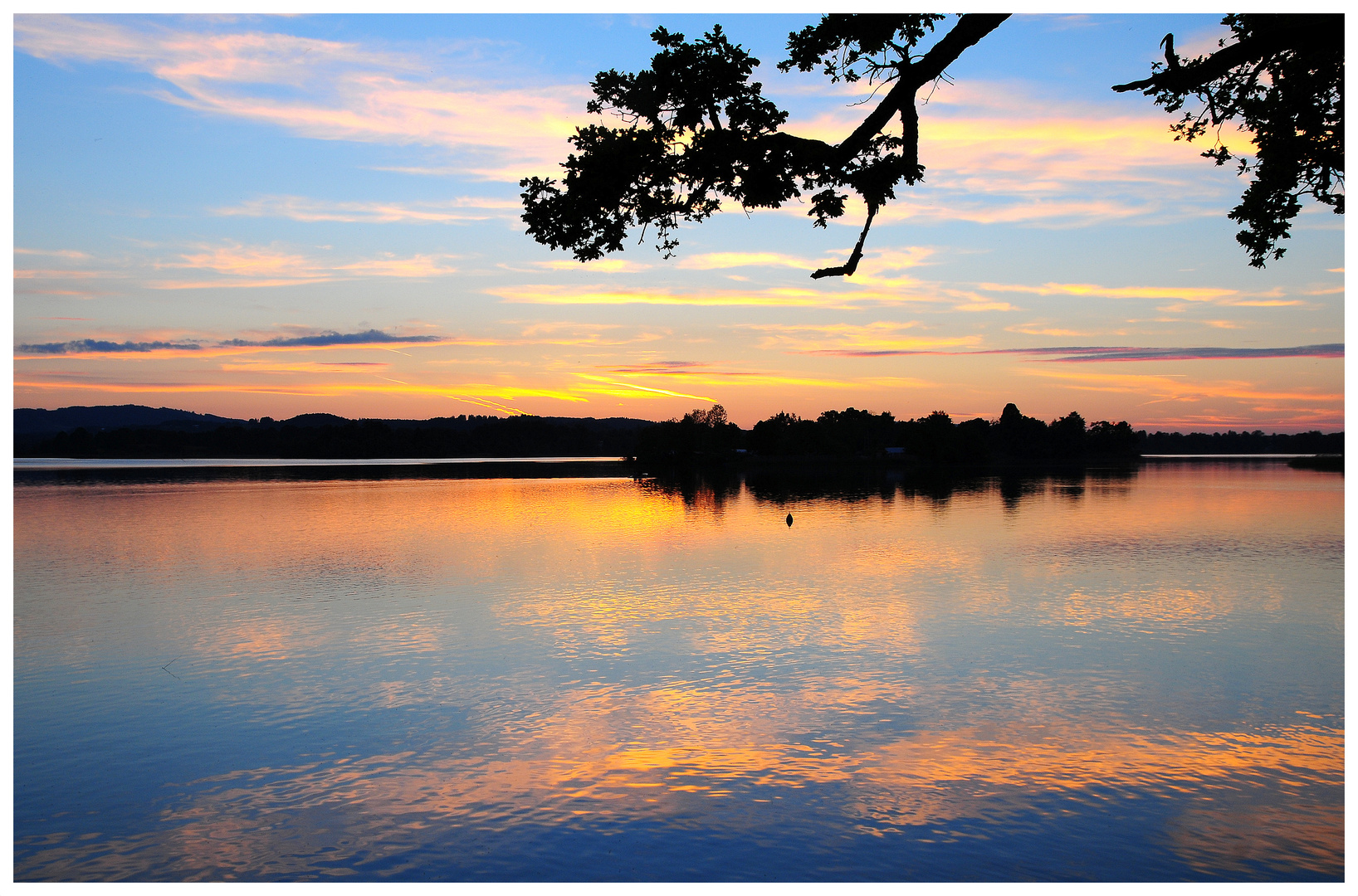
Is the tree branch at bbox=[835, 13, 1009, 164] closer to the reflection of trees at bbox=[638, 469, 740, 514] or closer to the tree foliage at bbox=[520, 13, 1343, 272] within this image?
the tree foliage at bbox=[520, 13, 1343, 272]

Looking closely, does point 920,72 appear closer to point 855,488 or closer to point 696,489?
point 696,489

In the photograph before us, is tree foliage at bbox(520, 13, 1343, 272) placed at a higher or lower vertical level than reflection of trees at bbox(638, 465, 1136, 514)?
higher

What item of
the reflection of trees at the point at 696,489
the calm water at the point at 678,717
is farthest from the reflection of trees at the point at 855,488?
the calm water at the point at 678,717

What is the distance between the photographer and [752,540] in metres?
40.9

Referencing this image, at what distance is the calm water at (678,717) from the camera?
10.2 meters

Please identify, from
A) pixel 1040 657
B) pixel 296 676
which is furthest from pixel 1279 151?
pixel 296 676

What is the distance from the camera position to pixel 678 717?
1485cm

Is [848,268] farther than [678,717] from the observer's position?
No

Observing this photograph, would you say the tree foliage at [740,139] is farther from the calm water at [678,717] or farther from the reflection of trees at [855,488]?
the reflection of trees at [855,488]

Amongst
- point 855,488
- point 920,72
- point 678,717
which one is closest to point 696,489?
point 855,488

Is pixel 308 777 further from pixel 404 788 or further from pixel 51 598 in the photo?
pixel 51 598

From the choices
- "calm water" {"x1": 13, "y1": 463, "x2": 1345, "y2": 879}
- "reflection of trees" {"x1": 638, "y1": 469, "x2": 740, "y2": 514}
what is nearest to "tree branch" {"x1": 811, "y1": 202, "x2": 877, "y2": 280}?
"calm water" {"x1": 13, "y1": 463, "x2": 1345, "y2": 879}

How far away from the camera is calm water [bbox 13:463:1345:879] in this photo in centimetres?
1017

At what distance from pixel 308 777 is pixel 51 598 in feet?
56.0
